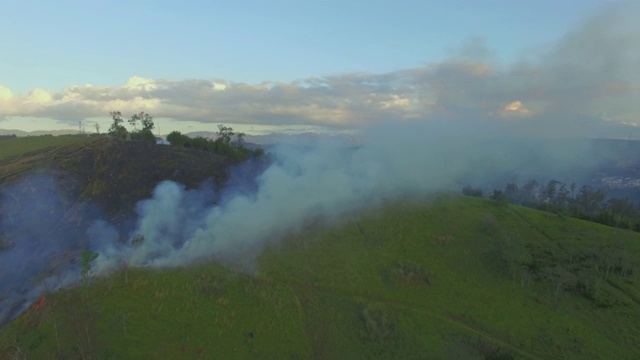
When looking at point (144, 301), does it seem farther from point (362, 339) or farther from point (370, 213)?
point (370, 213)

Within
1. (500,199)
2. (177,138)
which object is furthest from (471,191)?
(177,138)

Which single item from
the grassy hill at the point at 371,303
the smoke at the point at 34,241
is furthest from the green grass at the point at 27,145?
the grassy hill at the point at 371,303

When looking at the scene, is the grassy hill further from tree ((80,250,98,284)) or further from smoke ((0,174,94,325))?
smoke ((0,174,94,325))

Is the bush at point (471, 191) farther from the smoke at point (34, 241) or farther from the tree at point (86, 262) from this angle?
the tree at point (86, 262)

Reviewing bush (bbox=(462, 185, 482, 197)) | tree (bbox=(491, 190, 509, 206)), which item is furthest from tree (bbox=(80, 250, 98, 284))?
bush (bbox=(462, 185, 482, 197))

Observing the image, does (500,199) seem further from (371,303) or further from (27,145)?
(27,145)

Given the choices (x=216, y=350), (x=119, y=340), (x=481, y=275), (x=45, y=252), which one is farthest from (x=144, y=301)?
(x=481, y=275)
